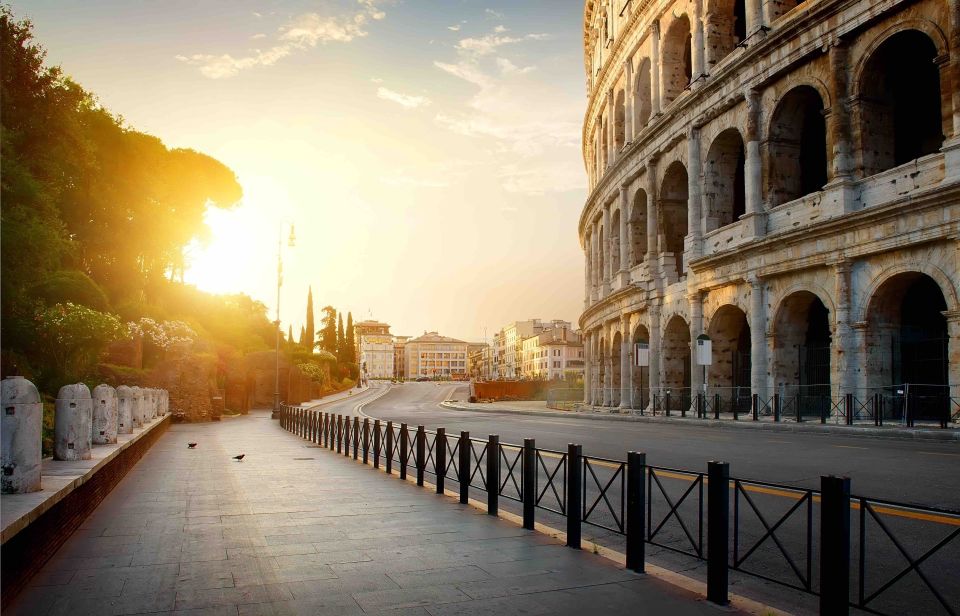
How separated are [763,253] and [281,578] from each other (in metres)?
23.7

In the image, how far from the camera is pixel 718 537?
17.4ft

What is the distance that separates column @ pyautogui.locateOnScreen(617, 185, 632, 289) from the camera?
3816 centimetres

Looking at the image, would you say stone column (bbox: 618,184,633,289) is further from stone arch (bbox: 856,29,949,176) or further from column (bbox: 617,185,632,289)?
stone arch (bbox: 856,29,949,176)

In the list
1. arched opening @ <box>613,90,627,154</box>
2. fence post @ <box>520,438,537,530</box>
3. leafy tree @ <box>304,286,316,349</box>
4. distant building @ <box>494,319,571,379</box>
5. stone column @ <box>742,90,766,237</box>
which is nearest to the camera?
fence post @ <box>520,438,537,530</box>

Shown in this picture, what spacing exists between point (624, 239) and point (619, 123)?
820 centimetres

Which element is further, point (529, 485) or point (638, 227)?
point (638, 227)

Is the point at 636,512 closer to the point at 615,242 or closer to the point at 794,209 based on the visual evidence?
the point at 794,209

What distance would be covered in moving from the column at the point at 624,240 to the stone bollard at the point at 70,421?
3144 centimetres

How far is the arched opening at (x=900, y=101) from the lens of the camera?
74.5 ft

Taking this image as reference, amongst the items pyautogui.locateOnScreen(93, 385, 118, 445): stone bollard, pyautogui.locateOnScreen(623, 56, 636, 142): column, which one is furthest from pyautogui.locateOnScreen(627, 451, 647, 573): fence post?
pyautogui.locateOnScreen(623, 56, 636, 142): column

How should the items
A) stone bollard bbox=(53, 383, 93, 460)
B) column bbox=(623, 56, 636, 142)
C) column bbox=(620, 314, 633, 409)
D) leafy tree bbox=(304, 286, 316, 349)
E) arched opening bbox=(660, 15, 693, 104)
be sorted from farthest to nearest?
leafy tree bbox=(304, 286, 316, 349), column bbox=(623, 56, 636, 142), column bbox=(620, 314, 633, 409), arched opening bbox=(660, 15, 693, 104), stone bollard bbox=(53, 383, 93, 460)

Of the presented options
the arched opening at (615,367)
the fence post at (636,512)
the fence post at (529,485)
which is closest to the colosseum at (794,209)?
the arched opening at (615,367)

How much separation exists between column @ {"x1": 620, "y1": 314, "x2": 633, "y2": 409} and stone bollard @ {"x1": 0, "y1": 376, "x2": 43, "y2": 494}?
1281 inches

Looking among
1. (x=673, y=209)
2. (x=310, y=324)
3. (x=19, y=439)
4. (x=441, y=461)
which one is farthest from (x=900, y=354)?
(x=310, y=324)
